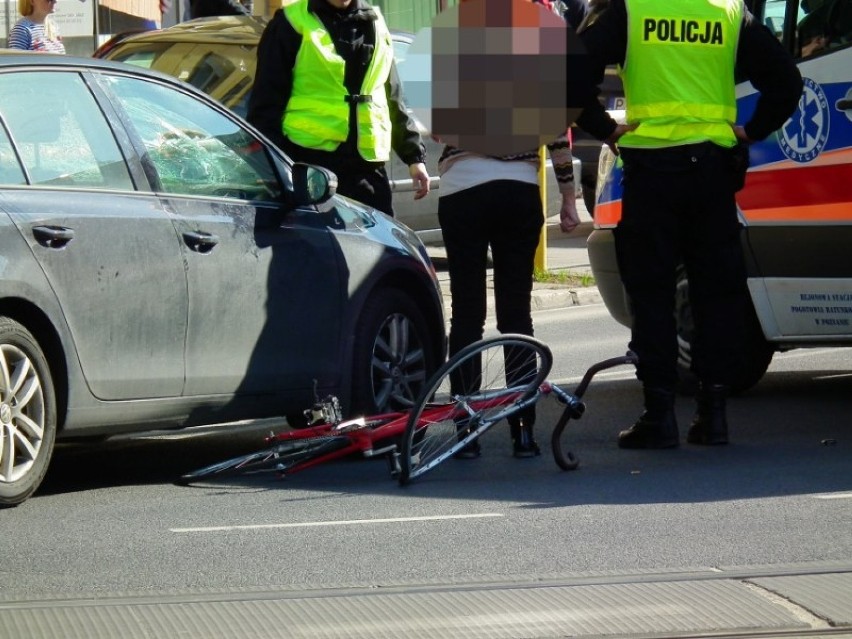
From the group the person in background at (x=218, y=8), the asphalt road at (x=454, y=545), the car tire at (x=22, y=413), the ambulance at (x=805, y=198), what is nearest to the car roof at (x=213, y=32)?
the person in background at (x=218, y=8)

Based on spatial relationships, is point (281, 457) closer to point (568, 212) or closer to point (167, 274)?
point (167, 274)

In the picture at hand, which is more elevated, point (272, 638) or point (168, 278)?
point (168, 278)

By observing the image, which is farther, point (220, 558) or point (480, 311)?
point (480, 311)

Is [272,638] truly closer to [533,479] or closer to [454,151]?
[533,479]

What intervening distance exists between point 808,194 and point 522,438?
171cm

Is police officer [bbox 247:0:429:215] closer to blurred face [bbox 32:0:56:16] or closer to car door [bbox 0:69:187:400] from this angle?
car door [bbox 0:69:187:400]

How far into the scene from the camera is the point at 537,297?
43.6 feet

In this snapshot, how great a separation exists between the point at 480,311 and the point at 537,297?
5.81 metres

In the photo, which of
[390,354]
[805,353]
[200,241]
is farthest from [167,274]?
[805,353]

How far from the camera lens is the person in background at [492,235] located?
7.30 meters

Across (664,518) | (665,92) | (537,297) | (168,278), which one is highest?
(665,92)

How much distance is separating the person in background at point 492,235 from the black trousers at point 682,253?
0.33 metres

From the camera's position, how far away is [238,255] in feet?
23.4

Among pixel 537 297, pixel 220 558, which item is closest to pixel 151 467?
pixel 220 558
